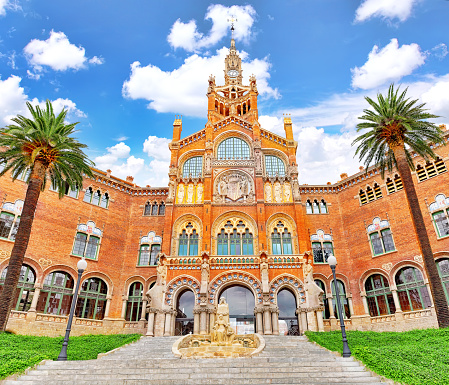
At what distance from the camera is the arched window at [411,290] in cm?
2648

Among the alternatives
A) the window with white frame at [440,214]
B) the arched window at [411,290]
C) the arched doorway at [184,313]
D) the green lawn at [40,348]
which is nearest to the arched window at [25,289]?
the green lawn at [40,348]

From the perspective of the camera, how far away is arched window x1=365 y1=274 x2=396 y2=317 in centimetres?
2852

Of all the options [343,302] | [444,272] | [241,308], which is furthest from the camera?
[343,302]

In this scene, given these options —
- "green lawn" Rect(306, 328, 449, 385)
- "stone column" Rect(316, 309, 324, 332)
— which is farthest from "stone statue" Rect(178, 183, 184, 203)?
"green lawn" Rect(306, 328, 449, 385)

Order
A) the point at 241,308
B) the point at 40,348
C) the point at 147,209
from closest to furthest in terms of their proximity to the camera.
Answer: the point at 40,348
the point at 241,308
the point at 147,209

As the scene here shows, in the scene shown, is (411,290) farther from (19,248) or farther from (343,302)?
(19,248)

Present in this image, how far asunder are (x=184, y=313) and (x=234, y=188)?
12.5 m

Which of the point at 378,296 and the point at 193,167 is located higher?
the point at 193,167

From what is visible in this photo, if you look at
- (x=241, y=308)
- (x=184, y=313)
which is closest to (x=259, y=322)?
(x=241, y=308)

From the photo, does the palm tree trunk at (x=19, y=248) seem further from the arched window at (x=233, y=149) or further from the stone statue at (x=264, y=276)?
the arched window at (x=233, y=149)

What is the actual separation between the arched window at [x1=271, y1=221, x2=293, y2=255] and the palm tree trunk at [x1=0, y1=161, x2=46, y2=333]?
1947cm

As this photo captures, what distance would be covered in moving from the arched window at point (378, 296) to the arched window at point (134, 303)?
20935mm

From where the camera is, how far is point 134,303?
31.6 metres

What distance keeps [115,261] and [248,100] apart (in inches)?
1005
